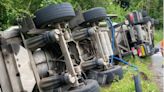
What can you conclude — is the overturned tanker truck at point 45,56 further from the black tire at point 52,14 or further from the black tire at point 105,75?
the black tire at point 105,75

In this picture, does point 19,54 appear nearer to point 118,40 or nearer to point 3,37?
point 3,37

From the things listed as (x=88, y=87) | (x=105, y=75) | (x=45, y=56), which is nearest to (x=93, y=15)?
→ (x=105, y=75)

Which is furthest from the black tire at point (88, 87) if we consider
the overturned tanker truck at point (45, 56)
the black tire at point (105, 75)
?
the black tire at point (105, 75)

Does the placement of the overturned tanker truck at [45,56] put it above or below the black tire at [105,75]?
above

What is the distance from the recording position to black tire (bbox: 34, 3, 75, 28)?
5.24 m

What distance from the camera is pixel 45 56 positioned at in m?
5.64

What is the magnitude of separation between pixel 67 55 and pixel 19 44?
599mm

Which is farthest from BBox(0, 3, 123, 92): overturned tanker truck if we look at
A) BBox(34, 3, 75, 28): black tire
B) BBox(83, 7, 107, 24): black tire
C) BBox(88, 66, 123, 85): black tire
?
BBox(83, 7, 107, 24): black tire

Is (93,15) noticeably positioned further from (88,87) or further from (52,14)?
(88,87)

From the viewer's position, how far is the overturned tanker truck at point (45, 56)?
4.78m

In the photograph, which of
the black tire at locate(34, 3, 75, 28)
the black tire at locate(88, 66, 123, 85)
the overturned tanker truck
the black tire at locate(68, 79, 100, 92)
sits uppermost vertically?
the black tire at locate(34, 3, 75, 28)

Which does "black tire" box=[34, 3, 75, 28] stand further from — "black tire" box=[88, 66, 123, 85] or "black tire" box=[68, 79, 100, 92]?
"black tire" box=[88, 66, 123, 85]

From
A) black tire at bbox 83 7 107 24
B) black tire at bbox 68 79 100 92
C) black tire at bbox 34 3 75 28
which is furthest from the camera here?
black tire at bbox 83 7 107 24

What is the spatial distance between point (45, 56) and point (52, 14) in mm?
666
